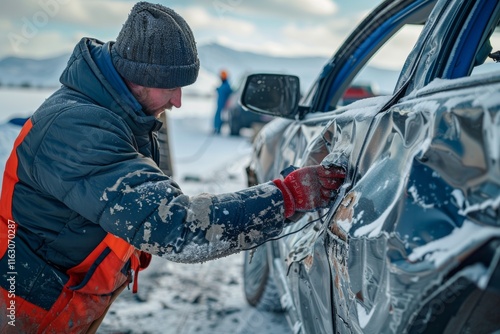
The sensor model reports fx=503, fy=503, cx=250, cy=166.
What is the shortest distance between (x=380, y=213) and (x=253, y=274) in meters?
2.35

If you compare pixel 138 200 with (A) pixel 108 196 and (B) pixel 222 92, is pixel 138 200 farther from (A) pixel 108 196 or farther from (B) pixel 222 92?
(B) pixel 222 92

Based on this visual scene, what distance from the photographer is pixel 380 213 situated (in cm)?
117

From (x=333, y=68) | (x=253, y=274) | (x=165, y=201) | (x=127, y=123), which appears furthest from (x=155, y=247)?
(x=253, y=274)

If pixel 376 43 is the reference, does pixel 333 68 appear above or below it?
below

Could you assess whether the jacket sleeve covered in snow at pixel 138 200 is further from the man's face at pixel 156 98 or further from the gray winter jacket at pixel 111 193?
the man's face at pixel 156 98

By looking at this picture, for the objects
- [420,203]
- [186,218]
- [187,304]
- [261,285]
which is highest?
[420,203]

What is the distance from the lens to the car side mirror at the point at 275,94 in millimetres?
2650

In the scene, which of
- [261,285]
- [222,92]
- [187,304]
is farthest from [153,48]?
[222,92]

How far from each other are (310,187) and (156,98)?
28.8 inches

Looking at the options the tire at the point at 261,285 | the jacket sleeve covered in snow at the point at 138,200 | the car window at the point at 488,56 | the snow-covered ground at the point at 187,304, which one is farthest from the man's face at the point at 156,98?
the snow-covered ground at the point at 187,304

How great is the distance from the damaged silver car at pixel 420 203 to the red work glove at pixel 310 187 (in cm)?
6

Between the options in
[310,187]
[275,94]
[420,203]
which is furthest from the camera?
[275,94]

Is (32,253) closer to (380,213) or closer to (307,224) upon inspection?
(307,224)

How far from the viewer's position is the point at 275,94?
8.76 ft
